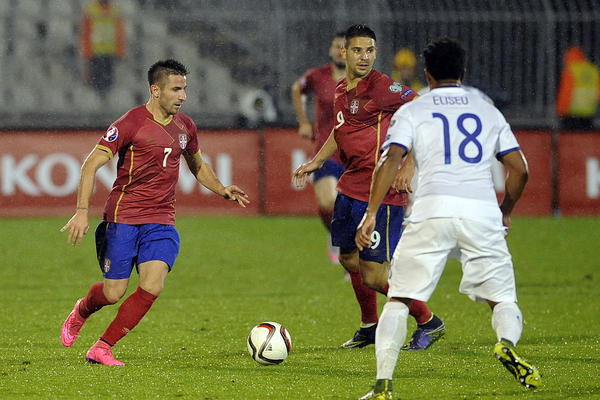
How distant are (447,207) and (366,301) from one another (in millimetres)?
2197

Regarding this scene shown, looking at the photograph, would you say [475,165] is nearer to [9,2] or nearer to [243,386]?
[243,386]

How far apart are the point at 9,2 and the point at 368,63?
1302cm

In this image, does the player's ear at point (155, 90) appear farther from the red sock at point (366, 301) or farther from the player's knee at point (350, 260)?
the red sock at point (366, 301)

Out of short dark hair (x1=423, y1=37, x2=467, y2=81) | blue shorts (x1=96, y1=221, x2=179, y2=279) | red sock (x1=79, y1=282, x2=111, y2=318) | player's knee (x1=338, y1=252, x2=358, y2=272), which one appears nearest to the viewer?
short dark hair (x1=423, y1=37, x2=467, y2=81)

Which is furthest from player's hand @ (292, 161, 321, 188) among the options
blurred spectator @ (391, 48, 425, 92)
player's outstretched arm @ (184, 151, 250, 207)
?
blurred spectator @ (391, 48, 425, 92)

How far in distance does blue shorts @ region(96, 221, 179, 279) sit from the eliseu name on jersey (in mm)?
2067

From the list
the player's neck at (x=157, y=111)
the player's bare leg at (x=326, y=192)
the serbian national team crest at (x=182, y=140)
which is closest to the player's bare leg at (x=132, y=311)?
the serbian national team crest at (x=182, y=140)

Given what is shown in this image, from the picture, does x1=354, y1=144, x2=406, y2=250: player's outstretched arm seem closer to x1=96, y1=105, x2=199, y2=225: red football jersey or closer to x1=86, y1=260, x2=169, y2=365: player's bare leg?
x1=86, y1=260, x2=169, y2=365: player's bare leg

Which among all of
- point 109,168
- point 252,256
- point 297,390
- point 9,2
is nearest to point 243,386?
point 297,390

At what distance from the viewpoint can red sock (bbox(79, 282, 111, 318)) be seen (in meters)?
6.73

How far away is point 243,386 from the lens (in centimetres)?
582

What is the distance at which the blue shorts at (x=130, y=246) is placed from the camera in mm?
6617

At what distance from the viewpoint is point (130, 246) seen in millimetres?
6637

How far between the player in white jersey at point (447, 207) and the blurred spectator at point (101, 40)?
Answer: 41.4 feet
